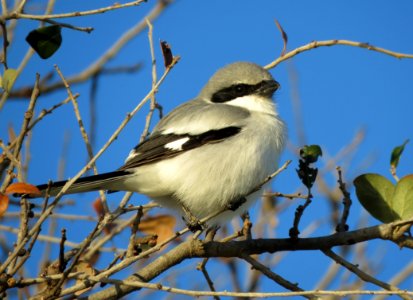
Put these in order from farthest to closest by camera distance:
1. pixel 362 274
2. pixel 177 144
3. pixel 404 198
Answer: pixel 177 144 < pixel 404 198 < pixel 362 274

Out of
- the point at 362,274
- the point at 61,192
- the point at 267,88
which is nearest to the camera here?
the point at 61,192

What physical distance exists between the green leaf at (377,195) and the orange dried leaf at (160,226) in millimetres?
1077

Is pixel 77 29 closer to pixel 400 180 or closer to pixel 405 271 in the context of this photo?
pixel 400 180

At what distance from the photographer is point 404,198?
265cm

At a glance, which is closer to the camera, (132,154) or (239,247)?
(239,247)

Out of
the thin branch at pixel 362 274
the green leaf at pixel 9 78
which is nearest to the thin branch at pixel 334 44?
the thin branch at pixel 362 274

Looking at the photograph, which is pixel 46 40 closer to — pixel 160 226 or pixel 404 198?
pixel 160 226

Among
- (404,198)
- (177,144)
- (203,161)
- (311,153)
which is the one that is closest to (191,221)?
(203,161)

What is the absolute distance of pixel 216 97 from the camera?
4.09m

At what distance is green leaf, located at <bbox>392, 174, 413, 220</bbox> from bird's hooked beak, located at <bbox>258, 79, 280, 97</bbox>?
143 cm

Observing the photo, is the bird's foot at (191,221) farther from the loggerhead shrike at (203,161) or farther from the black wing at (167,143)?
the black wing at (167,143)

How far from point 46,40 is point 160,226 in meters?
1.21

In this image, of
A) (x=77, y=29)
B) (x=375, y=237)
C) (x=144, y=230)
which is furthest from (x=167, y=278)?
(x=77, y=29)

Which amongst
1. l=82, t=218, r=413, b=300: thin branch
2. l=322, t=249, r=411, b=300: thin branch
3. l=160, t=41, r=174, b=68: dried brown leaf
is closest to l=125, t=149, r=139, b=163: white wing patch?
l=82, t=218, r=413, b=300: thin branch
